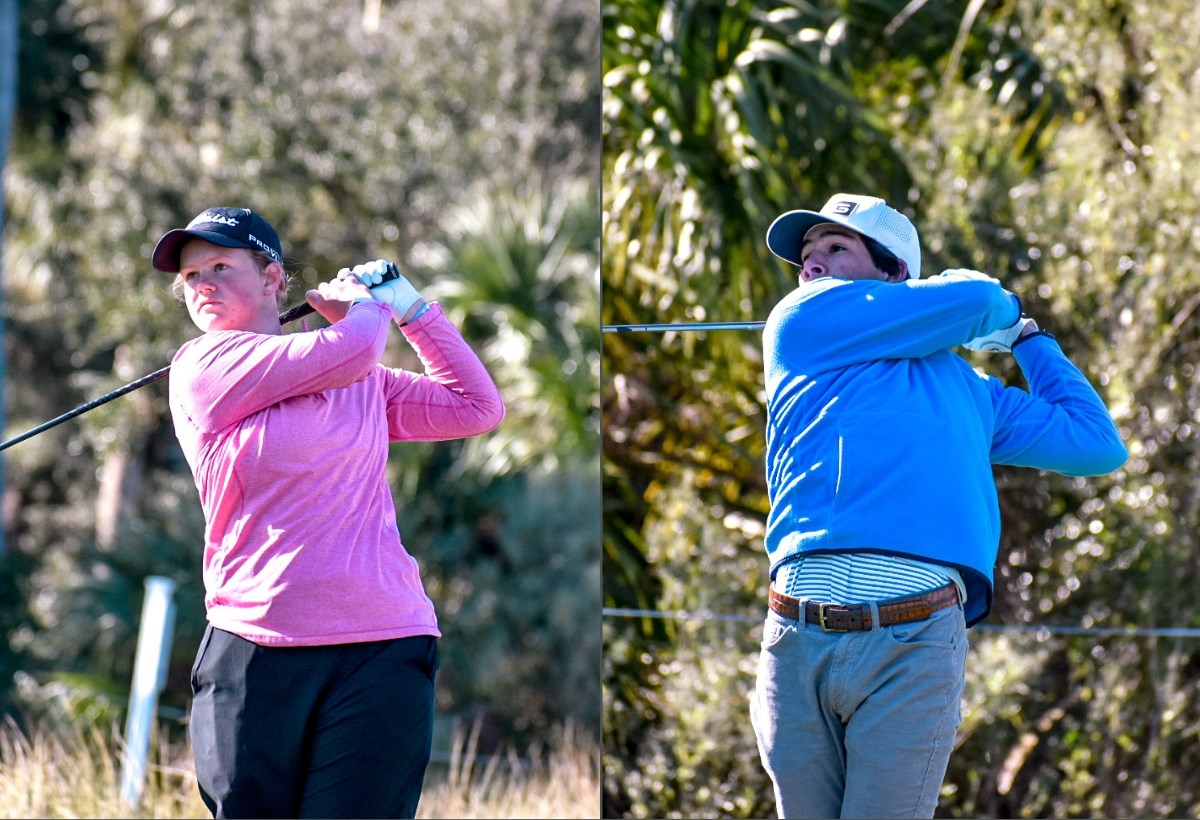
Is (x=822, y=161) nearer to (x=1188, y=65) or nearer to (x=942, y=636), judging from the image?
(x=1188, y=65)

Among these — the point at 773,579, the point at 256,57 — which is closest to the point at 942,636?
the point at 773,579

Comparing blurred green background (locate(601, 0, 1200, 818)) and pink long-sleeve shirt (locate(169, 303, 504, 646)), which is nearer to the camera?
pink long-sleeve shirt (locate(169, 303, 504, 646))

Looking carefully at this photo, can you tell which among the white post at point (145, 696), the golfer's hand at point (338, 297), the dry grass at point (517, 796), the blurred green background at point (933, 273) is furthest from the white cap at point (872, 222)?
the blurred green background at point (933, 273)

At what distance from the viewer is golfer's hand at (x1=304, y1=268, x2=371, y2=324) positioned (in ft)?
8.14

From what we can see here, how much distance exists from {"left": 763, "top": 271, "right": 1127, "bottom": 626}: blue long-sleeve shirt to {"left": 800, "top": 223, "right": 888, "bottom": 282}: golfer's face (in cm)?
6

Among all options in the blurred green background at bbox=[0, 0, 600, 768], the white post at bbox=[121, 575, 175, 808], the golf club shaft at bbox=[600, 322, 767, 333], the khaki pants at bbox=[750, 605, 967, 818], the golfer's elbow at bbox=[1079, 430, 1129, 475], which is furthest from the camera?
the blurred green background at bbox=[0, 0, 600, 768]

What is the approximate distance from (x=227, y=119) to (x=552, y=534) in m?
5.25

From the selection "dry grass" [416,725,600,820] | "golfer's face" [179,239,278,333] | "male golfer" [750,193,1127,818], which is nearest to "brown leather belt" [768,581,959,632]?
"male golfer" [750,193,1127,818]

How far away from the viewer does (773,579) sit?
2.46 m

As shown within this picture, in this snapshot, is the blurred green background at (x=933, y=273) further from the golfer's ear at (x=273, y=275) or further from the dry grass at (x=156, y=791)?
the golfer's ear at (x=273, y=275)

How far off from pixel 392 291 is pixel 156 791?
198 cm

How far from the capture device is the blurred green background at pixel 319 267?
10398 millimetres

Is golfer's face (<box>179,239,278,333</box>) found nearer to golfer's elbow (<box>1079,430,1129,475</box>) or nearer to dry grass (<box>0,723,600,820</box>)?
golfer's elbow (<box>1079,430,1129,475</box>)

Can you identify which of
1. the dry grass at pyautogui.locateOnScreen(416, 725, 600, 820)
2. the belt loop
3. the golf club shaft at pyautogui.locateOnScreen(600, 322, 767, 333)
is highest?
the golf club shaft at pyautogui.locateOnScreen(600, 322, 767, 333)
